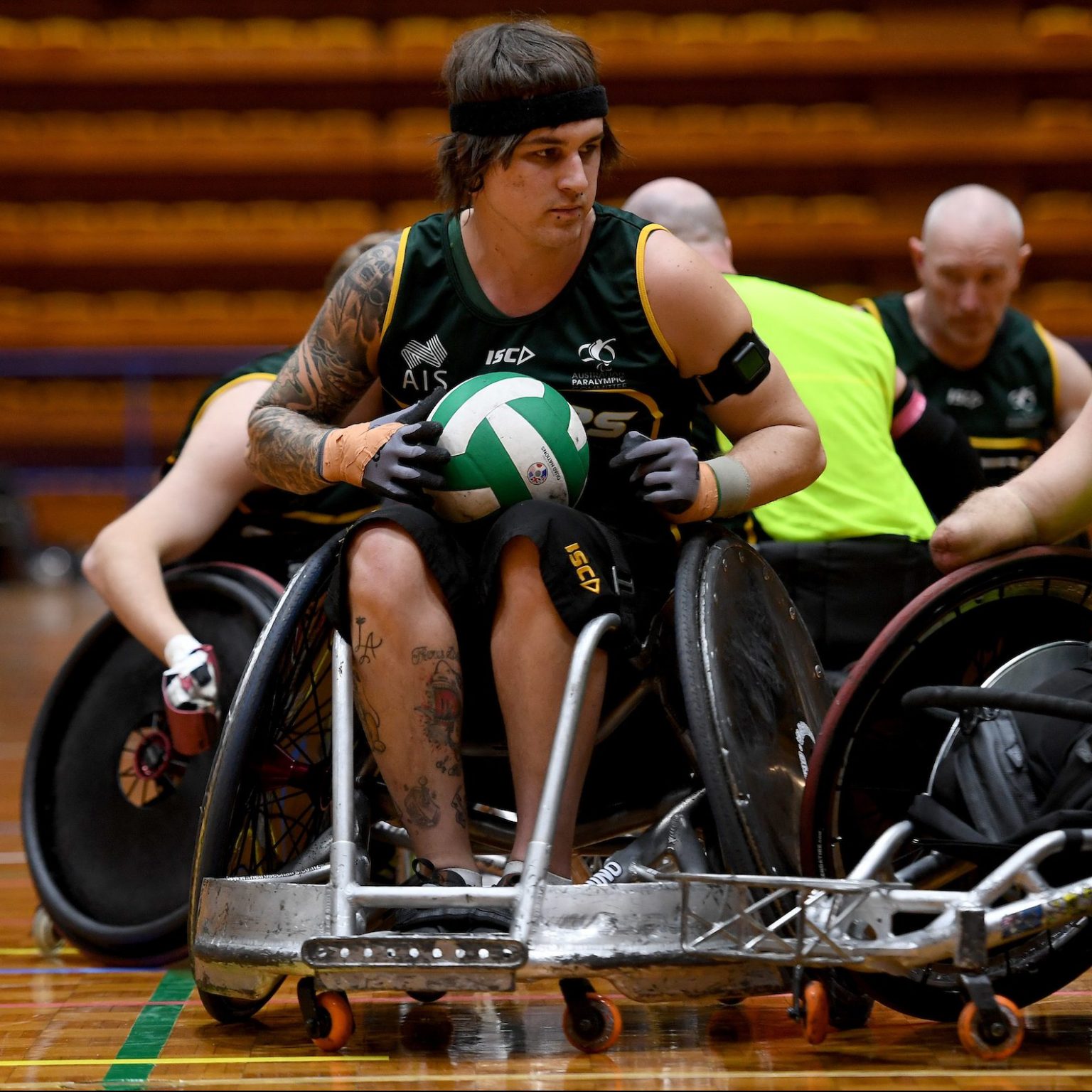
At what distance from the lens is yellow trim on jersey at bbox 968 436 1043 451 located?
4.27 m

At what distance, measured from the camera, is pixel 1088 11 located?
10688 millimetres

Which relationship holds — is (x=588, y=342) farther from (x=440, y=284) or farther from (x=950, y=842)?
(x=950, y=842)

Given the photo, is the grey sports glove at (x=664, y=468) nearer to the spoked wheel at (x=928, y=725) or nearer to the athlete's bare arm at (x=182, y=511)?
the spoked wheel at (x=928, y=725)

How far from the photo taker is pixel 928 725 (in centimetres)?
216

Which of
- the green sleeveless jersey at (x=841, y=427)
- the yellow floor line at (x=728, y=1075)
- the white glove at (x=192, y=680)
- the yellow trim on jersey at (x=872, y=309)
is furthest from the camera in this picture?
the yellow trim on jersey at (x=872, y=309)

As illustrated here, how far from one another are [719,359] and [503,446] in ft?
1.20

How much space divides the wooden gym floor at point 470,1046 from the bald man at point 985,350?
194 cm

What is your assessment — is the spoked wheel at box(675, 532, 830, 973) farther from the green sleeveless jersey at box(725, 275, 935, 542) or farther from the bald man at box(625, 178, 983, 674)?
the green sleeveless jersey at box(725, 275, 935, 542)

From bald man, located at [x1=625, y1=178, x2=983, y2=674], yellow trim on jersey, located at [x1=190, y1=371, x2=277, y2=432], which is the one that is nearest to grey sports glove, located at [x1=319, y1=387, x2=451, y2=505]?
yellow trim on jersey, located at [x1=190, y1=371, x2=277, y2=432]

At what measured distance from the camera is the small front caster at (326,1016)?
2.08 meters

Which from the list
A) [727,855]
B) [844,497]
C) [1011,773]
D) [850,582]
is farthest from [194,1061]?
[844,497]

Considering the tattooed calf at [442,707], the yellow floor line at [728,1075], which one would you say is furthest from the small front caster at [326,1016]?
the tattooed calf at [442,707]

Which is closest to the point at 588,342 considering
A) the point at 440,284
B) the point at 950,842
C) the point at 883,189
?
the point at 440,284

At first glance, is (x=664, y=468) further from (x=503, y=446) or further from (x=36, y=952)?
(x=36, y=952)
